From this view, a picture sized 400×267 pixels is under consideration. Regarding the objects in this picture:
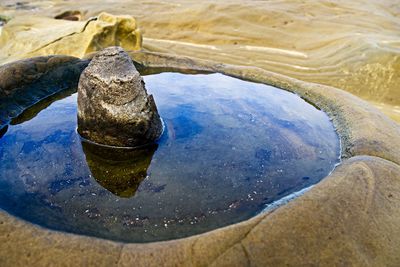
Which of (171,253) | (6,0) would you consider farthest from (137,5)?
(171,253)

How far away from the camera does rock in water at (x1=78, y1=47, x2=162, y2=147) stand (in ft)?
9.75

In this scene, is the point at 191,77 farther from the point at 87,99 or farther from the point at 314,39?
the point at 314,39

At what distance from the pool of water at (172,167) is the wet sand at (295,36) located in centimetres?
238

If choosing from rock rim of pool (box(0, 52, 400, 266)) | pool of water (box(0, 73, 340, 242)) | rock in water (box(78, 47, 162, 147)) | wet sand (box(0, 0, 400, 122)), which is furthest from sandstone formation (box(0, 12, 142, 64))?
rock rim of pool (box(0, 52, 400, 266))

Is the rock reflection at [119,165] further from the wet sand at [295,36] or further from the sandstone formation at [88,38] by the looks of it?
the wet sand at [295,36]

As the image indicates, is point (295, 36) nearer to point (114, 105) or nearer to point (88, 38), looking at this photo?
point (88, 38)

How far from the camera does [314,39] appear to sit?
→ 7.11 m

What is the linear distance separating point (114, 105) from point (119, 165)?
0.50m

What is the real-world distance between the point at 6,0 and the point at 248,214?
13.1 metres

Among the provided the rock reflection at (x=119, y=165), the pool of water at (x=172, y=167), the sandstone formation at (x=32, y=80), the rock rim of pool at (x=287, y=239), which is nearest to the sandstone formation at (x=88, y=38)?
the sandstone formation at (x=32, y=80)

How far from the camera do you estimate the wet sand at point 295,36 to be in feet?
19.0

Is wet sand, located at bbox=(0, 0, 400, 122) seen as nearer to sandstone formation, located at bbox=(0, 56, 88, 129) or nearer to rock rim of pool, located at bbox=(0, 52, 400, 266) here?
sandstone formation, located at bbox=(0, 56, 88, 129)

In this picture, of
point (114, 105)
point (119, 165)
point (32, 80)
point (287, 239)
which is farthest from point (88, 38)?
point (287, 239)

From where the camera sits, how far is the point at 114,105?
2.96m
